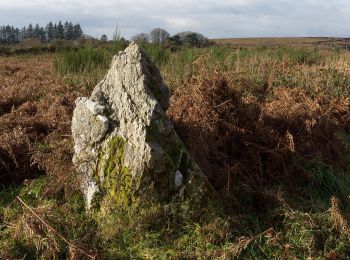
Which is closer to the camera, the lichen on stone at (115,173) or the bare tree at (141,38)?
the lichen on stone at (115,173)

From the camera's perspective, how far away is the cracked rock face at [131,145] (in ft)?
14.0

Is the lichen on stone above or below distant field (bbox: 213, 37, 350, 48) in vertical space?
below

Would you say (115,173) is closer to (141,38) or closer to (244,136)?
(244,136)

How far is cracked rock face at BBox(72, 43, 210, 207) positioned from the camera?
427 centimetres

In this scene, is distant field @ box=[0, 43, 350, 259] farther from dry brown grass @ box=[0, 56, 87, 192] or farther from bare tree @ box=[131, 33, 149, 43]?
bare tree @ box=[131, 33, 149, 43]

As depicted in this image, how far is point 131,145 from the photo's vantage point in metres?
4.36

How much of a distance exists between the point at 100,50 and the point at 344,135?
6.74 metres

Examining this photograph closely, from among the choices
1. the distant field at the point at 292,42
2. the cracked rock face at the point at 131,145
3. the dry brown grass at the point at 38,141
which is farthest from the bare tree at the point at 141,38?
the cracked rock face at the point at 131,145

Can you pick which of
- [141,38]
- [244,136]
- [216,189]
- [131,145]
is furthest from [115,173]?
[141,38]

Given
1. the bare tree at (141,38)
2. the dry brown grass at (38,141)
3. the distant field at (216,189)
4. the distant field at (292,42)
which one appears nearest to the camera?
the distant field at (216,189)

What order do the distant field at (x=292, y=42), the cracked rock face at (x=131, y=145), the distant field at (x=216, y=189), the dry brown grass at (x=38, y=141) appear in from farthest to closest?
the distant field at (x=292, y=42)
the dry brown grass at (x=38, y=141)
the cracked rock face at (x=131, y=145)
the distant field at (x=216, y=189)

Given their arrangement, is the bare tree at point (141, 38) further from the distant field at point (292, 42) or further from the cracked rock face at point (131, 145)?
the cracked rock face at point (131, 145)

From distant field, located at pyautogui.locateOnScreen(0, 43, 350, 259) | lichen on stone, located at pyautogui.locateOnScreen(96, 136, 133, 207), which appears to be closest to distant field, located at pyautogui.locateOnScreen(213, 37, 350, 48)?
distant field, located at pyautogui.locateOnScreen(0, 43, 350, 259)

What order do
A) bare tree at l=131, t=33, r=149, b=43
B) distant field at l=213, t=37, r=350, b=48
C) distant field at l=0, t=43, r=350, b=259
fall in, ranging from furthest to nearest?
distant field at l=213, t=37, r=350, b=48
bare tree at l=131, t=33, r=149, b=43
distant field at l=0, t=43, r=350, b=259
